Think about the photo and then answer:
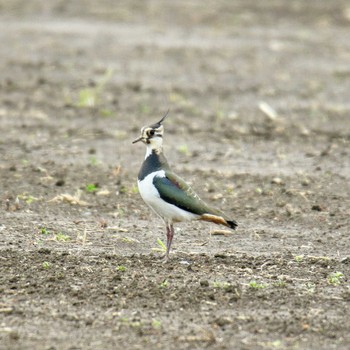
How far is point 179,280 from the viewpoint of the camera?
7.63 metres

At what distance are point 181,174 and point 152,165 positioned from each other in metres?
2.97

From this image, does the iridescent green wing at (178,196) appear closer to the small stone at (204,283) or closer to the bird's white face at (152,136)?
the bird's white face at (152,136)

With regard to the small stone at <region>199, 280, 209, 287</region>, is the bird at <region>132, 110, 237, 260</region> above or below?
above

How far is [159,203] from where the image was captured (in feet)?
26.2

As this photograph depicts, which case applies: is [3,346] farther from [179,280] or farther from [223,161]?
[223,161]

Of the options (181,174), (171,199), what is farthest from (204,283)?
(181,174)

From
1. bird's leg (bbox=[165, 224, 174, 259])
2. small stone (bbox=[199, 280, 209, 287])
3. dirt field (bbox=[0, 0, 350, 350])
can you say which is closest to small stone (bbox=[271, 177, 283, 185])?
dirt field (bbox=[0, 0, 350, 350])

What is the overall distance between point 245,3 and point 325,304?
676 inches

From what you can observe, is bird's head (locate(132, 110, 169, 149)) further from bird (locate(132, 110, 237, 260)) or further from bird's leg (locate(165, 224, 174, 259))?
bird's leg (locate(165, 224, 174, 259))

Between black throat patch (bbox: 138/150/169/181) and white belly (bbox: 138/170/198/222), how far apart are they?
46 mm

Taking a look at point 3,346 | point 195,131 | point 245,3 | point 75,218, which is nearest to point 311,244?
point 75,218

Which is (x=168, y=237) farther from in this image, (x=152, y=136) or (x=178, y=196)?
(x=152, y=136)

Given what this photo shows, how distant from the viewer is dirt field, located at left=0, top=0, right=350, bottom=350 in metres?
6.88

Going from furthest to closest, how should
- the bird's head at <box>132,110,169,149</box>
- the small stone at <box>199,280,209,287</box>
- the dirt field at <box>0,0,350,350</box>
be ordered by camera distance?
the bird's head at <box>132,110,169,149</box> < the small stone at <box>199,280,209,287</box> < the dirt field at <box>0,0,350,350</box>
